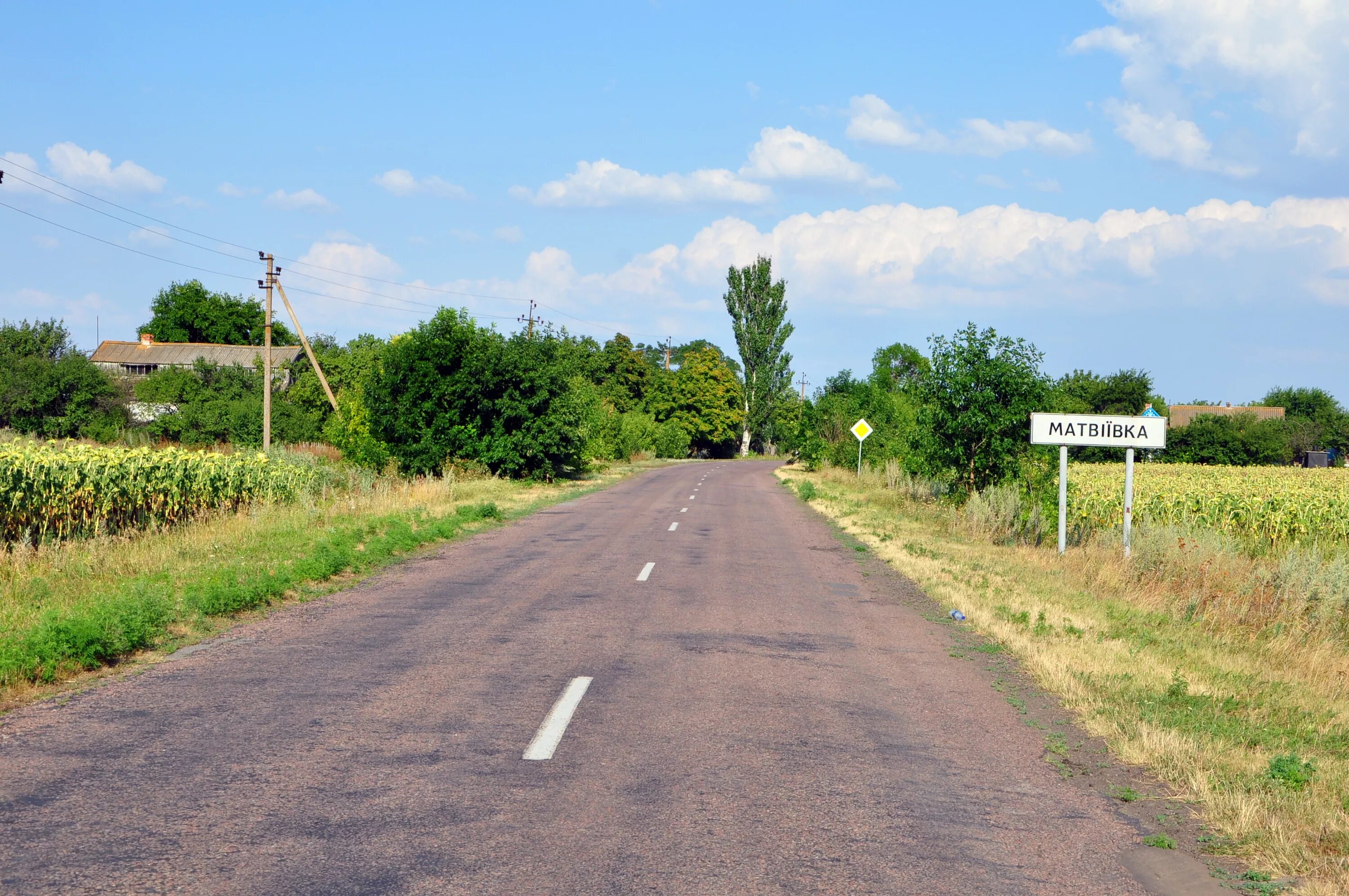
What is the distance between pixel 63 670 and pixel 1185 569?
14830 millimetres

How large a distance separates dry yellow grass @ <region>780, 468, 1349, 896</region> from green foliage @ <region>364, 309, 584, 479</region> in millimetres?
20797

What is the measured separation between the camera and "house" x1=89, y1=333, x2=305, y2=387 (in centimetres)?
8688

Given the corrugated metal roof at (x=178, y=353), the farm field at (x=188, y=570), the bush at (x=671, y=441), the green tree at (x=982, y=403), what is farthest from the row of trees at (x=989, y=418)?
the corrugated metal roof at (x=178, y=353)

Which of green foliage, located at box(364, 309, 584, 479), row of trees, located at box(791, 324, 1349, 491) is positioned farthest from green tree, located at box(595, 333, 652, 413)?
green foliage, located at box(364, 309, 584, 479)

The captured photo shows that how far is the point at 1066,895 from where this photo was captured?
433 centimetres

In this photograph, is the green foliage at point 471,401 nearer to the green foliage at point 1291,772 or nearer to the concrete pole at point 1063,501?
the concrete pole at point 1063,501

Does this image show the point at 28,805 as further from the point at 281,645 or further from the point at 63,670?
the point at 281,645

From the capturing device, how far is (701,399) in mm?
95062

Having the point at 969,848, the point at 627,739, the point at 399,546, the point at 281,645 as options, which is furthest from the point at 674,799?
the point at 399,546

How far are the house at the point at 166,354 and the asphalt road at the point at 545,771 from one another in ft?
270

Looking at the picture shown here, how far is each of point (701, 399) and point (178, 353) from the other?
48.3 m

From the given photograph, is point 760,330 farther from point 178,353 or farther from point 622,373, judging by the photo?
point 178,353

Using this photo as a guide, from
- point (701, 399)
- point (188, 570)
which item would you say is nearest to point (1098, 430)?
point (188, 570)

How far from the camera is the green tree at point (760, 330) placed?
295 feet
